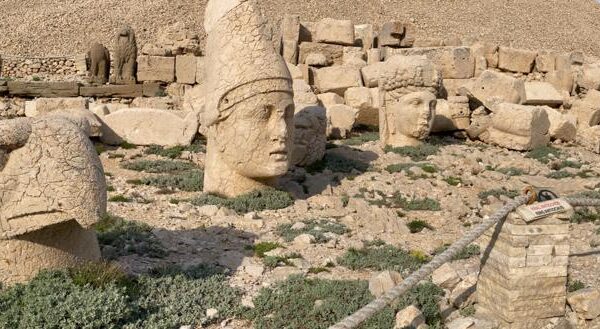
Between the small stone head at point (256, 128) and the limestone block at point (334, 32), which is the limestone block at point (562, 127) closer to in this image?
the limestone block at point (334, 32)

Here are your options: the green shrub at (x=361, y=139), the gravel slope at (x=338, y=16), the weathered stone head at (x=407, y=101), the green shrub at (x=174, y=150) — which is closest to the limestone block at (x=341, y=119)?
the green shrub at (x=361, y=139)

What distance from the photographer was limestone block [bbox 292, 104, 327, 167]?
925cm

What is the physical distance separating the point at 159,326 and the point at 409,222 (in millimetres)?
3939

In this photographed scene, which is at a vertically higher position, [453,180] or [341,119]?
[341,119]

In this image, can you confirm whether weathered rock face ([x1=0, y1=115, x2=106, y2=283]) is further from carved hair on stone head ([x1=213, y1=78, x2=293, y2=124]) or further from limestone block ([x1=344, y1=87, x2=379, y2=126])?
limestone block ([x1=344, y1=87, x2=379, y2=126])

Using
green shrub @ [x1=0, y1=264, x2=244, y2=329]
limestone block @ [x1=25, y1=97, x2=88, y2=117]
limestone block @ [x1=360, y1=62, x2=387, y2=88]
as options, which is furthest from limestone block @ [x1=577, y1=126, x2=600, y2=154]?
limestone block @ [x1=25, y1=97, x2=88, y2=117]

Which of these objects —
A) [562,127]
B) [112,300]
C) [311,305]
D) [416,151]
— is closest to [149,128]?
[416,151]

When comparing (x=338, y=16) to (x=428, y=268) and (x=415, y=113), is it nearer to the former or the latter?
(x=415, y=113)

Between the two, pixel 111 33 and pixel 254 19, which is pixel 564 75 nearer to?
pixel 254 19

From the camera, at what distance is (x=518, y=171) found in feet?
32.7

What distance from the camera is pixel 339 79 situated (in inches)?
559

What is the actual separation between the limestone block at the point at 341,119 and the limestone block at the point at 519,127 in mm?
2746

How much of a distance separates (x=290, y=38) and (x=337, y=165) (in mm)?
7116

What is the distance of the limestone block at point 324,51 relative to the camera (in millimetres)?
15820
